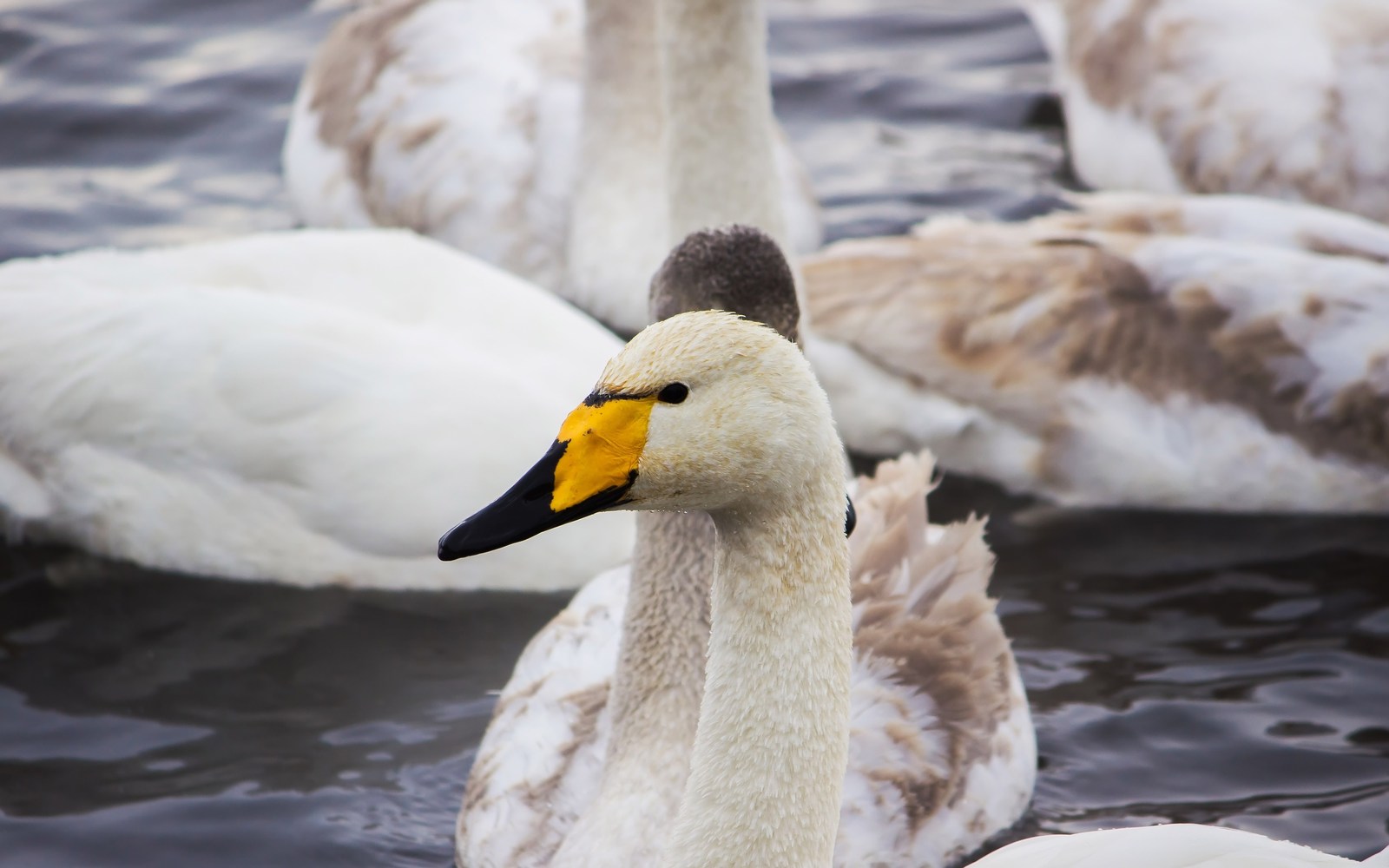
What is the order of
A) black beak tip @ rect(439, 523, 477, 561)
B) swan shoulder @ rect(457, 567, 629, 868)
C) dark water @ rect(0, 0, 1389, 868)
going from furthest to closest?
1. dark water @ rect(0, 0, 1389, 868)
2. swan shoulder @ rect(457, 567, 629, 868)
3. black beak tip @ rect(439, 523, 477, 561)

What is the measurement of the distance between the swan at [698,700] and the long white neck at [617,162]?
3.05m

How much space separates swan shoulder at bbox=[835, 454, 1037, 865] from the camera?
502cm

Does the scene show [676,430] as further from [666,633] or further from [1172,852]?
[666,633]

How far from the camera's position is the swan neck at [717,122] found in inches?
260

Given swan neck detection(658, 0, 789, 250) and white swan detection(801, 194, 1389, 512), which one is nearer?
swan neck detection(658, 0, 789, 250)

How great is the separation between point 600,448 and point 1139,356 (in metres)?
4.50

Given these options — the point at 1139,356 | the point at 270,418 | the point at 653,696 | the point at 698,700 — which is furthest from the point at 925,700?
the point at 1139,356

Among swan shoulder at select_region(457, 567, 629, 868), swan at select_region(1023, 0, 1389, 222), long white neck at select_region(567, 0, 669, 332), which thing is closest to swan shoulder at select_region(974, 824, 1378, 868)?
swan shoulder at select_region(457, 567, 629, 868)

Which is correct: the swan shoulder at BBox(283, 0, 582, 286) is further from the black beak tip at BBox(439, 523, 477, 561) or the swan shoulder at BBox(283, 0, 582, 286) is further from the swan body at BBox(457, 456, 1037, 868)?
the black beak tip at BBox(439, 523, 477, 561)

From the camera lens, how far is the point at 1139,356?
24.8ft

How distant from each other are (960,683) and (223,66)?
26.3ft

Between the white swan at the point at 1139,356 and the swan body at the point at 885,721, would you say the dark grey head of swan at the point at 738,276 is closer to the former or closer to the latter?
the swan body at the point at 885,721

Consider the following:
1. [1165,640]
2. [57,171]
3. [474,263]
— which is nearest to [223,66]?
[57,171]

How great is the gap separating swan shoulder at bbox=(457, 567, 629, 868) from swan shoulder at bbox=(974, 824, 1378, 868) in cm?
152
